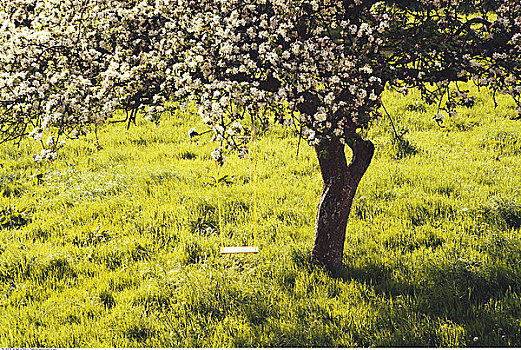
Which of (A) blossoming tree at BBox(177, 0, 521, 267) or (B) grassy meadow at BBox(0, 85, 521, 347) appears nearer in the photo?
(A) blossoming tree at BBox(177, 0, 521, 267)

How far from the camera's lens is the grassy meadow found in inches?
235

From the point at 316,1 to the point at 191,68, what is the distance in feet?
4.58

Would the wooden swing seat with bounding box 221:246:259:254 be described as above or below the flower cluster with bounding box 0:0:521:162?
below

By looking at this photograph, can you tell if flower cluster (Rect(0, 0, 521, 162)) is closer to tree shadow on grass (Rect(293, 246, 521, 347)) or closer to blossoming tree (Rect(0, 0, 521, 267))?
blossoming tree (Rect(0, 0, 521, 267))

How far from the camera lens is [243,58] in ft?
16.3

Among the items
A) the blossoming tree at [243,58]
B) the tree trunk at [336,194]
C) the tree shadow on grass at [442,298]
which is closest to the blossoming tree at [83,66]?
the blossoming tree at [243,58]

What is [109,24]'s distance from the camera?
553cm

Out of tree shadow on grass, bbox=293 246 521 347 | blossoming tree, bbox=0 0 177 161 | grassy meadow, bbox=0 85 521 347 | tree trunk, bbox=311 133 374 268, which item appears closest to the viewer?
blossoming tree, bbox=0 0 177 161

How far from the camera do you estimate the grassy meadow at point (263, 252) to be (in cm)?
596

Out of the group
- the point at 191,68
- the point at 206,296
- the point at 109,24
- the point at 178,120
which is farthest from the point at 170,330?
the point at 178,120

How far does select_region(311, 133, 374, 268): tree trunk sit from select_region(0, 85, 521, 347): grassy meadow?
0.30m

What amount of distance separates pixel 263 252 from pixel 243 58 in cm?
354

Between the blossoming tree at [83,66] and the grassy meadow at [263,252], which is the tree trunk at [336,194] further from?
the blossoming tree at [83,66]

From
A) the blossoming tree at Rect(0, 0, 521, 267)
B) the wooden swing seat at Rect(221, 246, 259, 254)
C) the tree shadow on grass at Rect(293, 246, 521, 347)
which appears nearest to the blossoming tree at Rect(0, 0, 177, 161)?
the blossoming tree at Rect(0, 0, 521, 267)
